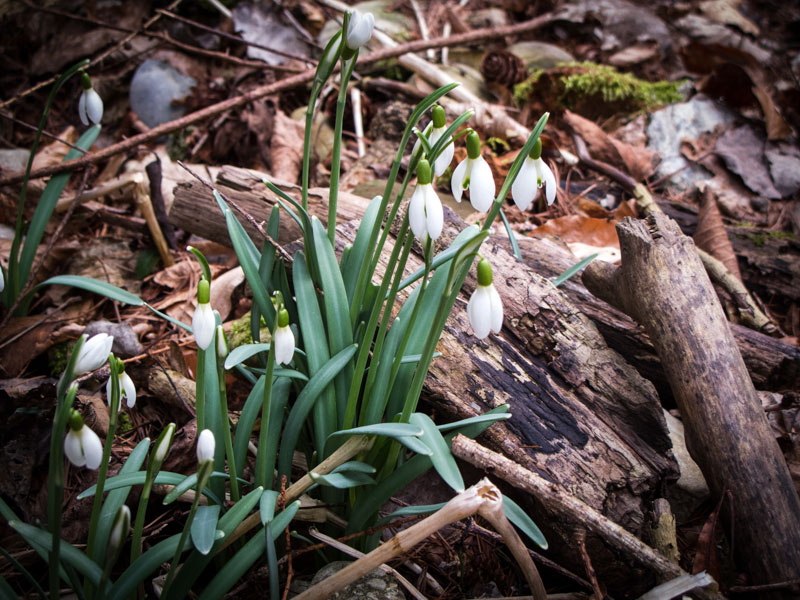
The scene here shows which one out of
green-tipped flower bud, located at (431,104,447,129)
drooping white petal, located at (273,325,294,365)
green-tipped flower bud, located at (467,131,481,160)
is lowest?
drooping white petal, located at (273,325,294,365)

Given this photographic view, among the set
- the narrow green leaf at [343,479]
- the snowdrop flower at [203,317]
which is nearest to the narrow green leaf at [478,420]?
the narrow green leaf at [343,479]

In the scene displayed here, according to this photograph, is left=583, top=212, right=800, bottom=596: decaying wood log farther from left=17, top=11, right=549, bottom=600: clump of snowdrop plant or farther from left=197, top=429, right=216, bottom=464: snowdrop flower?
left=197, top=429, right=216, bottom=464: snowdrop flower

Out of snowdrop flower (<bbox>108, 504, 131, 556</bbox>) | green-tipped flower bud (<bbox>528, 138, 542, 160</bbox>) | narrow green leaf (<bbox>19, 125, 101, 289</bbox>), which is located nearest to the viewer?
snowdrop flower (<bbox>108, 504, 131, 556</bbox>)

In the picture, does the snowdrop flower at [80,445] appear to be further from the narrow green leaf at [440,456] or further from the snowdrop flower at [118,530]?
the narrow green leaf at [440,456]

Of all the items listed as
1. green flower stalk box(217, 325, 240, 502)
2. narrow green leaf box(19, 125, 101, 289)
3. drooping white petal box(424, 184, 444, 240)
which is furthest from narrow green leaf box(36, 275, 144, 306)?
drooping white petal box(424, 184, 444, 240)

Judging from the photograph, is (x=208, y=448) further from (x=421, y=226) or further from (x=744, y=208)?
(x=744, y=208)

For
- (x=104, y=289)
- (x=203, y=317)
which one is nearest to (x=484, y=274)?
(x=203, y=317)

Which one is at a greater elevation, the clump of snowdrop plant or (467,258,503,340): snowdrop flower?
(467,258,503,340): snowdrop flower
